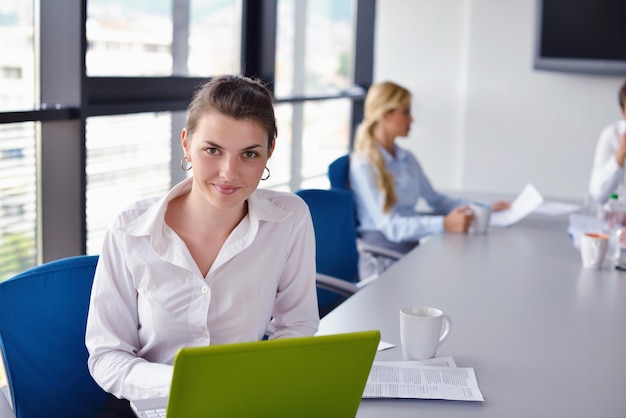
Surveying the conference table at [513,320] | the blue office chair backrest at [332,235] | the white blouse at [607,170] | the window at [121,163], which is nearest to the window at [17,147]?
the window at [121,163]

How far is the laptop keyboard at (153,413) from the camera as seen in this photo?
139 centimetres

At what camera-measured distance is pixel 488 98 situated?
5.54 m

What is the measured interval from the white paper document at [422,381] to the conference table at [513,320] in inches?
0.8

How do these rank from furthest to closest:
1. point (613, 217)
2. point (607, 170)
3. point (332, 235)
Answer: point (607, 170) → point (613, 217) → point (332, 235)

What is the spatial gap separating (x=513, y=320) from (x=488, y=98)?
367 centimetres

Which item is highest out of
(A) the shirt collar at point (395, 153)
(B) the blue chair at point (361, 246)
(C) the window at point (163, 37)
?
(C) the window at point (163, 37)

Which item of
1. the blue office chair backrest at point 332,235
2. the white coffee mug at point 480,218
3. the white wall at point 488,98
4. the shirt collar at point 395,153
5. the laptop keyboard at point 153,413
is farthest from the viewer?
the white wall at point 488,98

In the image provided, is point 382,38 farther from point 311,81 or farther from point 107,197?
point 107,197

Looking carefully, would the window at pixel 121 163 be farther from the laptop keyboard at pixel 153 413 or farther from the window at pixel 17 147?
the laptop keyboard at pixel 153 413

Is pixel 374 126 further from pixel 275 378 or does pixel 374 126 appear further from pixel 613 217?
pixel 275 378

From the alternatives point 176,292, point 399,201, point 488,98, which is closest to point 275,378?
point 176,292

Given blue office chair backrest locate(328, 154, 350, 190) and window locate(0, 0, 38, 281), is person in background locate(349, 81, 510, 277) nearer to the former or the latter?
blue office chair backrest locate(328, 154, 350, 190)

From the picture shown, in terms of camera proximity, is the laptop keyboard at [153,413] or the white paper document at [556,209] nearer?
the laptop keyboard at [153,413]

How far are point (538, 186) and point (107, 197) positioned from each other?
10.7 feet
